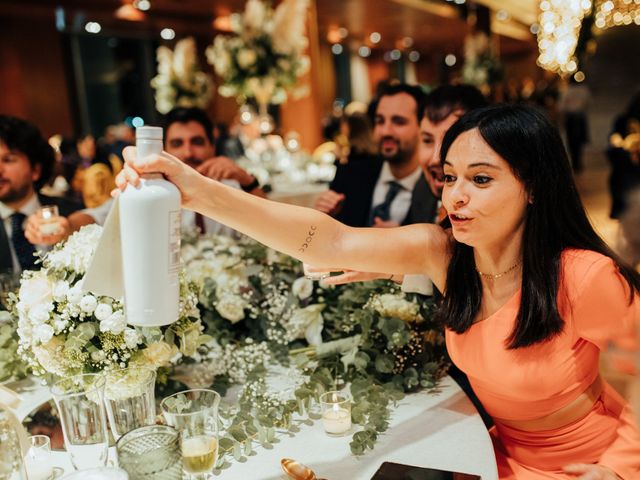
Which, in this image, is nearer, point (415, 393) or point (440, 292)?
point (415, 393)

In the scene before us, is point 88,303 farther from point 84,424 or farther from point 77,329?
point 84,424

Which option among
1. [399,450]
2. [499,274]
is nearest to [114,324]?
[399,450]

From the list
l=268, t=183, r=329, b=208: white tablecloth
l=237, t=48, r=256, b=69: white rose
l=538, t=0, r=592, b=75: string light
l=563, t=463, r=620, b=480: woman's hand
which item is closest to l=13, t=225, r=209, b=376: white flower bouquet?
l=563, t=463, r=620, b=480: woman's hand

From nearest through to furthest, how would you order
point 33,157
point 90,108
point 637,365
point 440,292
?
point 637,365
point 440,292
point 33,157
point 90,108

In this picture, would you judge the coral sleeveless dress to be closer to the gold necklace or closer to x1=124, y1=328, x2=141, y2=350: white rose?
the gold necklace

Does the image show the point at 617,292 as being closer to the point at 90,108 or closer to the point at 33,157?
the point at 33,157

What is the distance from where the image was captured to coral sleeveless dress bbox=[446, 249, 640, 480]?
1.54 m

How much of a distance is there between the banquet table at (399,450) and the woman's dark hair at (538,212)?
240 mm

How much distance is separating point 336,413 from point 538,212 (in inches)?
29.3

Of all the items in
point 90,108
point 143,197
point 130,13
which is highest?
point 130,13

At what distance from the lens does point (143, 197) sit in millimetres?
1067

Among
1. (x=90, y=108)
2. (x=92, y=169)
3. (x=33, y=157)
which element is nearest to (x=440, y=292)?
(x=33, y=157)

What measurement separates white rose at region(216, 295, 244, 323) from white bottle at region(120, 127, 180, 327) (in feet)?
2.85

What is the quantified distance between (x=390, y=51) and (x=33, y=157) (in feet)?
65.4
